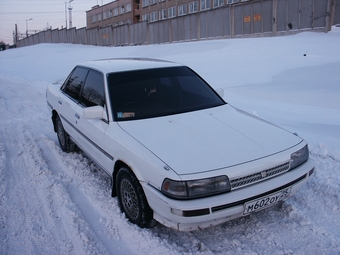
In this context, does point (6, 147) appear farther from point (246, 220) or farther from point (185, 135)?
point (246, 220)

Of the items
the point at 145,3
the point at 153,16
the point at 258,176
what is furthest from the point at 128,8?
the point at 258,176

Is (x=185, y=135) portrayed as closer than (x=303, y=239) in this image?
No

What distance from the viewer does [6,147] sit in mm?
5777

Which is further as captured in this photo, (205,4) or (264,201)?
(205,4)

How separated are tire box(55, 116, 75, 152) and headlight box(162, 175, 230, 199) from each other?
121 inches

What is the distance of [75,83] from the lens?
16.9 feet

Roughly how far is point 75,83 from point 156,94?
67.1 inches

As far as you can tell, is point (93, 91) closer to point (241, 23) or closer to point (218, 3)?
point (241, 23)

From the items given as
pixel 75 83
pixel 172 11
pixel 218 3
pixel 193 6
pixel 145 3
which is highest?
pixel 145 3

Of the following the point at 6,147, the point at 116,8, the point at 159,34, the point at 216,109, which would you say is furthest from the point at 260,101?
the point at 116,8

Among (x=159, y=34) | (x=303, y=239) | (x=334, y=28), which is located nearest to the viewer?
(x=303, y=239)

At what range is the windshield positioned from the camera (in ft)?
12.5

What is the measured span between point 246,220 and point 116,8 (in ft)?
201

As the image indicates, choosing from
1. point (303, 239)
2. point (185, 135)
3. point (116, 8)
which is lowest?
point (303, 239)
